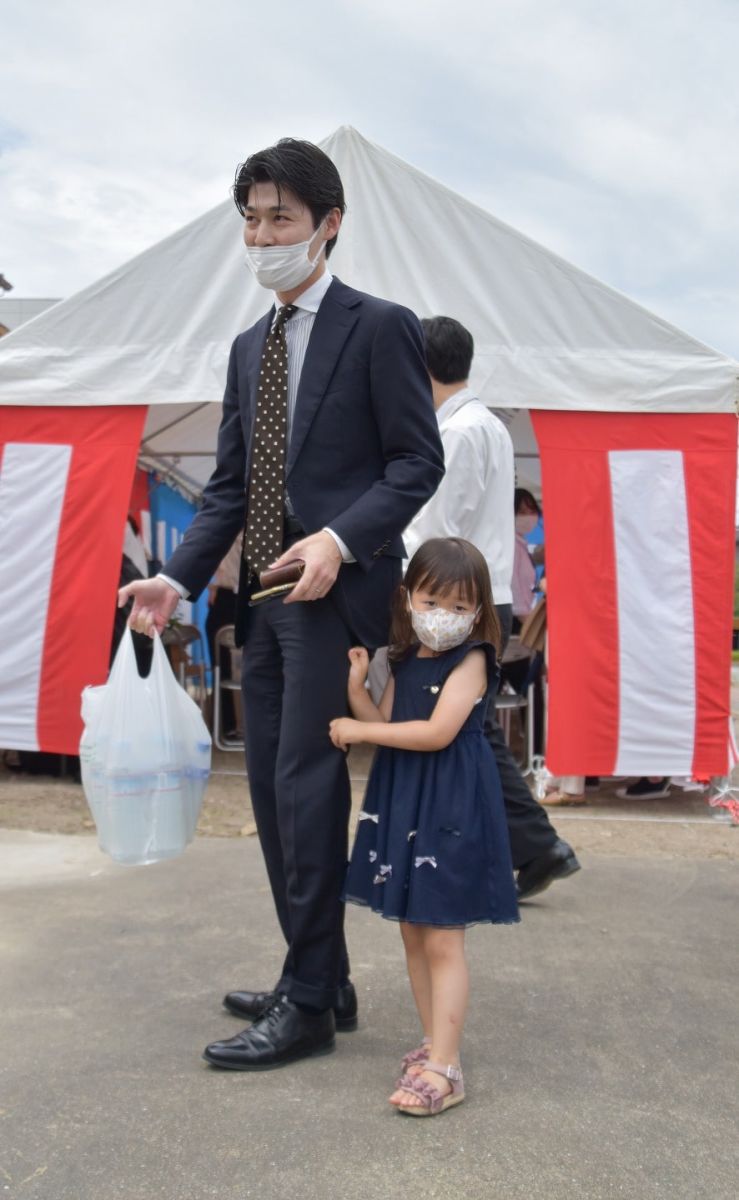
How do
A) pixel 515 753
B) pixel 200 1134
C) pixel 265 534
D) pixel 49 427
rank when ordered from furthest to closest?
pixel 515 753
pixel 49 427
pixel 265 534
pixel 200 1134

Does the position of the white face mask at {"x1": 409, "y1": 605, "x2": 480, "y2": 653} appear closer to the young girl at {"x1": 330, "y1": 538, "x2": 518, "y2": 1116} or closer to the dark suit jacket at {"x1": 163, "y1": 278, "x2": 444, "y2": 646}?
the young girl at {"x1": 330, "y1": 538, "x2": 518, "y2": 1116}

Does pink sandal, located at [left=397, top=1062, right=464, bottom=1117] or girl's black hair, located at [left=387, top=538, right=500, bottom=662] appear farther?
girl's black hair, located at [left=387, top=538, right=500, bottom=662]

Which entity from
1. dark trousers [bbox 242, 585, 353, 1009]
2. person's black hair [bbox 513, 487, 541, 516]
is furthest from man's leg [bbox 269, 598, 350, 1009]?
person's black hair [bbox 513, 487, 541, 516]

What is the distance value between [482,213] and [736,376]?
1.42m

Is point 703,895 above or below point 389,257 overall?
below

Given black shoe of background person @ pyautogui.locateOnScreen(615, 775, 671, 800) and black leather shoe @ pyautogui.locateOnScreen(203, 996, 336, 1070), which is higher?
black shoe of background person @ pyautogui.locateOnScreen(615, 775, 671, 800)

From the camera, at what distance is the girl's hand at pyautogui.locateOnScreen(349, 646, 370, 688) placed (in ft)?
7.57

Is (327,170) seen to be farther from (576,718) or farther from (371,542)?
(576,718)

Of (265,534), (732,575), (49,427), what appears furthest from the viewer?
(49,427)

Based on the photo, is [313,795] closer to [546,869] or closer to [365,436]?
[365,436]

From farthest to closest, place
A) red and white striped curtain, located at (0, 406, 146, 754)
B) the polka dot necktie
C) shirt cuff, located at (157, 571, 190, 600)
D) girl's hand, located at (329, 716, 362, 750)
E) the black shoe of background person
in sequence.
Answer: the black shoe of background person < red and white striped curtain, located at (0, 406, 146, 754) < shirt cuff, located at (157, 571, 190, 600) < the polka dot necktie < girl's hand, located at (329, 716, 362, 750)

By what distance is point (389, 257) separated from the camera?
18.1 ft

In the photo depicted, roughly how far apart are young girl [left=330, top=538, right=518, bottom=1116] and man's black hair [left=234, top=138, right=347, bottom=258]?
0.74 m

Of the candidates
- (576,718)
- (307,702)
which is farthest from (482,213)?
(307,702)
